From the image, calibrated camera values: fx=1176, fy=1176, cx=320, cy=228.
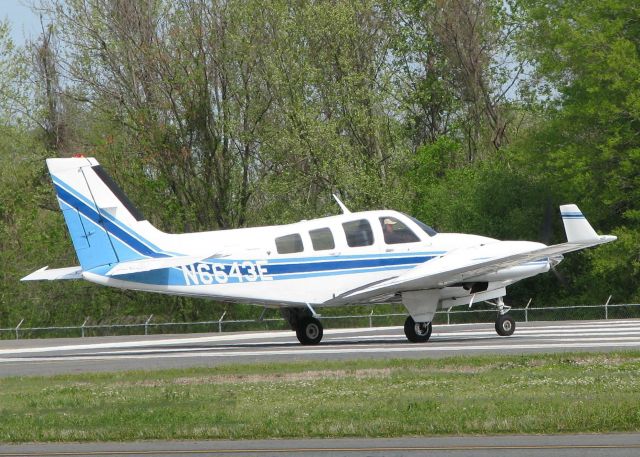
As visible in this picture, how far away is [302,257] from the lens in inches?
1003

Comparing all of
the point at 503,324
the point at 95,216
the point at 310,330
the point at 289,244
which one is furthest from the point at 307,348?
the point at 95,216

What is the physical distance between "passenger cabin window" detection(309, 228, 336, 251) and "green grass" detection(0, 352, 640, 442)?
5379 millimetres

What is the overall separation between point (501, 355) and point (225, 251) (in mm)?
7218

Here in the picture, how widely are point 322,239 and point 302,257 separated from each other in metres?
0.59

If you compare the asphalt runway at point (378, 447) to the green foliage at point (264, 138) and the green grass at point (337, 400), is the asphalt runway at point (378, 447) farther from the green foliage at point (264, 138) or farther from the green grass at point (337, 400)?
the green foliage at point (264, 138)

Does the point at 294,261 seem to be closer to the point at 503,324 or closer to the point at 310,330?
the point at 310,330

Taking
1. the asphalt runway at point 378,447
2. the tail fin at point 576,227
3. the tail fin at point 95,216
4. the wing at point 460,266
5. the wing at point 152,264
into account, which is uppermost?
the tail fin at point 95,216

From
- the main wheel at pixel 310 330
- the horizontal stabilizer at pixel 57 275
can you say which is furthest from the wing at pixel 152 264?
the main wheel at pixel 310 330

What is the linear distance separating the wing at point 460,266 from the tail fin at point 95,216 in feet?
15.2

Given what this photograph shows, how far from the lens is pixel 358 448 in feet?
38.9

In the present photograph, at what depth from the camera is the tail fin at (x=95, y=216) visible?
84.6ft

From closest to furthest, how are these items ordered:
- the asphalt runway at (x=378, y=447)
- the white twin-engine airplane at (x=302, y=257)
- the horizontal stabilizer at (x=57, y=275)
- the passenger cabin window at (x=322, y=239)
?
the asphalt runway at (x=378, y=447) < the white twin-engine airplane at (x=302, y=257) < the passenger cabin window at (x=322, y=239) < the horizontal stabilizer at (x=57, y=275)

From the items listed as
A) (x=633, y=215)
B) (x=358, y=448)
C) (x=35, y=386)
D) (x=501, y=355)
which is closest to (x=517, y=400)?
(x=358, y=448)

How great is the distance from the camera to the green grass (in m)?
12.9
